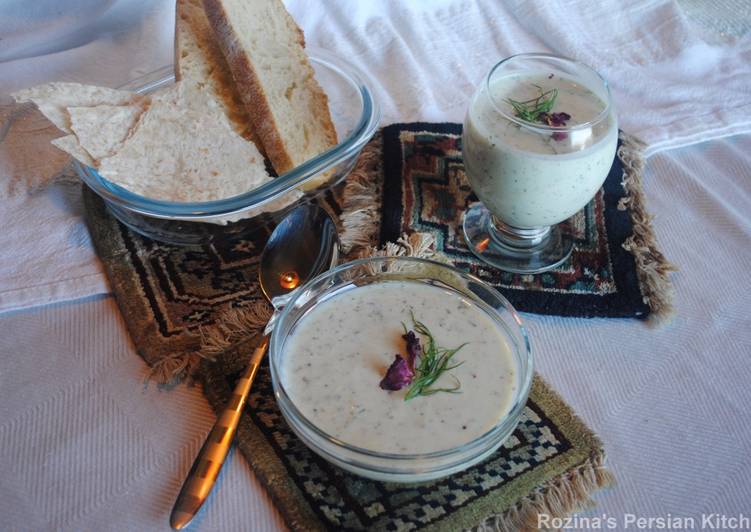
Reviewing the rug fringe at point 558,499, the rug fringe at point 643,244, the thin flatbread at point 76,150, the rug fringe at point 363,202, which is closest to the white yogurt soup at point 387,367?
the rug fringe at point 558,499

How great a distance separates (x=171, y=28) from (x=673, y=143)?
130cm

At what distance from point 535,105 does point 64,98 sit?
0.87m

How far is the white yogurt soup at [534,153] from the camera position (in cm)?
118

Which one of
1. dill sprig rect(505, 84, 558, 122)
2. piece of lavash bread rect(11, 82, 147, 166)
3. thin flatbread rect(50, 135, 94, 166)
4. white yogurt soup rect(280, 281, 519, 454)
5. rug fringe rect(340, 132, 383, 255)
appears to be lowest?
rug fringe rect(340, 132, 383, 255)

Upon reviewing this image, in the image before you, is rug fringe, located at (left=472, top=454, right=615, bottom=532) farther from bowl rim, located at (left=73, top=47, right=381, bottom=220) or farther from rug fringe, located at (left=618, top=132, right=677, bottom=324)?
bowl rim, located at (left=73, top=47, right=381, bottom=220)

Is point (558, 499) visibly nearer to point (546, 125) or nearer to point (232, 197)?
point (546, 125)

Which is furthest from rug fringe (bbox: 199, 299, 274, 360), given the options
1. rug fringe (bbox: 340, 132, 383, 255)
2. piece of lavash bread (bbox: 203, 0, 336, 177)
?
piece of lavash bread (bbox: 203, 0, 336, 177)

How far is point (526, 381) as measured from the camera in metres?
0.98

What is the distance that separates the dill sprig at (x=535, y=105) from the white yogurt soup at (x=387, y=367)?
35 centimetres

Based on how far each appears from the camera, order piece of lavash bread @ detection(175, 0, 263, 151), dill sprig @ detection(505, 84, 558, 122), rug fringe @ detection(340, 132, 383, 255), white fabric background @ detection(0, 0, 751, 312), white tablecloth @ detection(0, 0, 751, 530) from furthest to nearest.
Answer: white fabric background @ detection(0, 0, 751, 312) < piece of lavash bread @ detection(175, 0, 263, 151) < rug fringe @ detection(340, 132, 383, 255) < dill sprig @ detection(505, 84, 558, 122) < white tablecloth @ detection(0, 0, 751, 530)

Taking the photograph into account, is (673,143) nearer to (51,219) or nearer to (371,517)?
(371,517)

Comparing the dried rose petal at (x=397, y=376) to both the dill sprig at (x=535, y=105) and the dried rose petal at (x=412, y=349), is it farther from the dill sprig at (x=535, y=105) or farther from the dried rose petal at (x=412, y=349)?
the dill sprig at (x=535, y=105)

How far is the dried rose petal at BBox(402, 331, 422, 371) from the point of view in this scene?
1000mm

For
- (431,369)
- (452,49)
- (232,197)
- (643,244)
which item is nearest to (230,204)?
(232,197)
